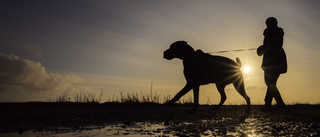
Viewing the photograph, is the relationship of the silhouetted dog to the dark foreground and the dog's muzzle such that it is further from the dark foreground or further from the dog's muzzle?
the dark foreground

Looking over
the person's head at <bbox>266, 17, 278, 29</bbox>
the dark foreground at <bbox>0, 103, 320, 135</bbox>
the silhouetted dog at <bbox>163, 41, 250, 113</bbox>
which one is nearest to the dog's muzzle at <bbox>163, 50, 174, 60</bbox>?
the silhouetted dog at <bbox>163, 41, 250, 113</bbox>

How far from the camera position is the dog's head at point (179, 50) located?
29.1ft

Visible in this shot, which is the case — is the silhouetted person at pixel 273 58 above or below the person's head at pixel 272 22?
below

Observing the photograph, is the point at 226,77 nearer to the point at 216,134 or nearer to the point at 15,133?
the point at 216,134

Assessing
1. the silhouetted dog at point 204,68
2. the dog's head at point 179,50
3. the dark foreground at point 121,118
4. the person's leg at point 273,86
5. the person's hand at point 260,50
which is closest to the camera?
the dark foreground at point 121,118

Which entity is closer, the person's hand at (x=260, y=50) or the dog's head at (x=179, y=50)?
the dog's head at (x=179, y=50)

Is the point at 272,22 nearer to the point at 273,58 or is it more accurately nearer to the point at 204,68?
the point at 273,58

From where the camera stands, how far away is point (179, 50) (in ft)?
29.3

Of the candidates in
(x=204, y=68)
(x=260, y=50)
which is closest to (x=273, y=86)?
(x=260, y=50)

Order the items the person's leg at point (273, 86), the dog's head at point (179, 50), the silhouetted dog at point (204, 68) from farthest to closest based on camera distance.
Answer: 1. the person's leg at point (273, 86)
2. the dog's head at point (179, 50)
3. the silhouetted dog at point (204, 68)

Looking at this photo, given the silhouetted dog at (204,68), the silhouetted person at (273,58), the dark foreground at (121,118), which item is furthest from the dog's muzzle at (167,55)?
the silhouetted person at (273,58)

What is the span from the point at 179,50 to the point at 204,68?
0.92 metres

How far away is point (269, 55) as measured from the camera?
912 cm

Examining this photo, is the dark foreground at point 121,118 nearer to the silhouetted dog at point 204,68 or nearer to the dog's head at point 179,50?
the silhouetted dog at point 204,68
